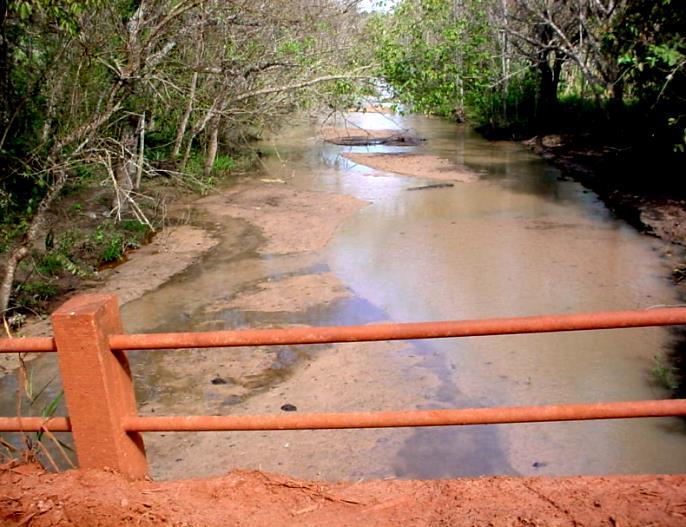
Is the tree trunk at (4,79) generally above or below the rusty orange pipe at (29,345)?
above

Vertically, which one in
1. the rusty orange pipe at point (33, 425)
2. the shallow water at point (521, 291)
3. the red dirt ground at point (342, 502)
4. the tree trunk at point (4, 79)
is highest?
the tree trunk at point (4, 79)

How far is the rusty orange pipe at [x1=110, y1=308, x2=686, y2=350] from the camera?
105 inches

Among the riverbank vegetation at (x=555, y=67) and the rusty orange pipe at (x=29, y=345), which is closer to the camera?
the rusty orange pipe at (x=29, y=345)

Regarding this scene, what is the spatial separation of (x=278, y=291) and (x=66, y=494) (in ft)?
23.2

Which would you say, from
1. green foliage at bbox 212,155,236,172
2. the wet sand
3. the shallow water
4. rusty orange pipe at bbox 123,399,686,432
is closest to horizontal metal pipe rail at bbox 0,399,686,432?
rusty orange pipe at bbox 123,399,686,432

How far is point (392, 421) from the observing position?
9.25 feet

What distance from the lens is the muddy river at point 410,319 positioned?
19.3 ft

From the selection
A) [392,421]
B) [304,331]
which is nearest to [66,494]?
[304,331]

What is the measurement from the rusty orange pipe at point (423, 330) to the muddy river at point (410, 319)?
2.99 meters

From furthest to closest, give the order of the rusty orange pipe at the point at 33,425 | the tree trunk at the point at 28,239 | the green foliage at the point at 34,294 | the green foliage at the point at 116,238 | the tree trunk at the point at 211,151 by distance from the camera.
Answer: the tree trunk at the point at 211,151 → the green foliage at the point at 116,238 → the green foliage at the point at 34,294 → the tree trunk at the point at 28,239 → the rusty orange pipe at the point at 33,425

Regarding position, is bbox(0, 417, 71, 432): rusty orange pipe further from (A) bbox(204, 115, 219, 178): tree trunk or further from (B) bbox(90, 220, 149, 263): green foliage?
(A) bbox(204, 115, 219, 178): tree trunk

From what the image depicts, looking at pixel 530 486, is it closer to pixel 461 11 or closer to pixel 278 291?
pixel 278 291

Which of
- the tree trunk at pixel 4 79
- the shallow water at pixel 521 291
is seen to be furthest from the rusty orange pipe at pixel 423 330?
the tree trunk at pixel 4 79

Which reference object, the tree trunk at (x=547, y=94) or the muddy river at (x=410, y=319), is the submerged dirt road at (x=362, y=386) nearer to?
the muddy river at (x=410, y=319)
